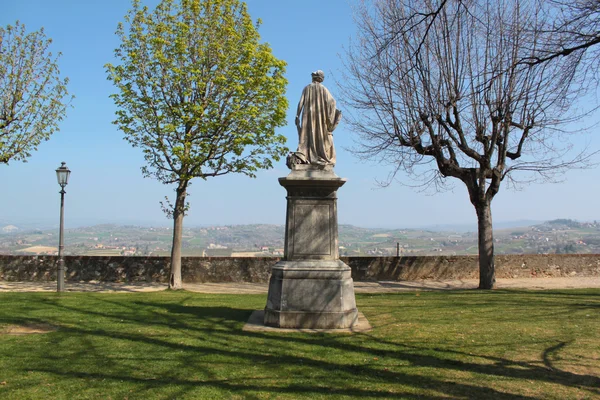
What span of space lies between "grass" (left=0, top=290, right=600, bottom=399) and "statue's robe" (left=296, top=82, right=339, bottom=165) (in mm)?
3135

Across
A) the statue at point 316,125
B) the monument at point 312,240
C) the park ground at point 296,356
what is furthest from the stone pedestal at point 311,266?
the park ground at point 296,356

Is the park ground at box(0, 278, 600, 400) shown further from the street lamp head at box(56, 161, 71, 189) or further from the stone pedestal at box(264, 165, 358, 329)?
the street lamp head at box(56, 161, 71, 189)

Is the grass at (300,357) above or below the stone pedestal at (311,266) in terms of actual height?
below

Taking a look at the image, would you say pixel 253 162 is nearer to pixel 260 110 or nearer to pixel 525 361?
pixel 260 110

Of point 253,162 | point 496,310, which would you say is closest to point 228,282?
point 253,162

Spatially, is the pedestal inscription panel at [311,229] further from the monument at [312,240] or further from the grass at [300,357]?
the grass at [300,357]

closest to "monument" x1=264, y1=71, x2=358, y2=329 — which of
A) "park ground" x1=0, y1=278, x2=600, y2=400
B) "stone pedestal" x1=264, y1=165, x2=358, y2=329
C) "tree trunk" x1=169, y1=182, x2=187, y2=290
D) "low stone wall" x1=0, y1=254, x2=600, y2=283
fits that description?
"stone pedestal" x1=264, y1=165, x2=358, y2=329

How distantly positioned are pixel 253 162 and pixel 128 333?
11252 mm

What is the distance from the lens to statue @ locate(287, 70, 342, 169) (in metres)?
8.35

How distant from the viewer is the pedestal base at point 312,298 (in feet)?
25.6

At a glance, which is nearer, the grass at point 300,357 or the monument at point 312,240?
the grass at point 300,357

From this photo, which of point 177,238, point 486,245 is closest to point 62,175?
point 177,238

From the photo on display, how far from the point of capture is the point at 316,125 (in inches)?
Result: 335

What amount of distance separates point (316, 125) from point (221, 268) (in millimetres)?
13240
